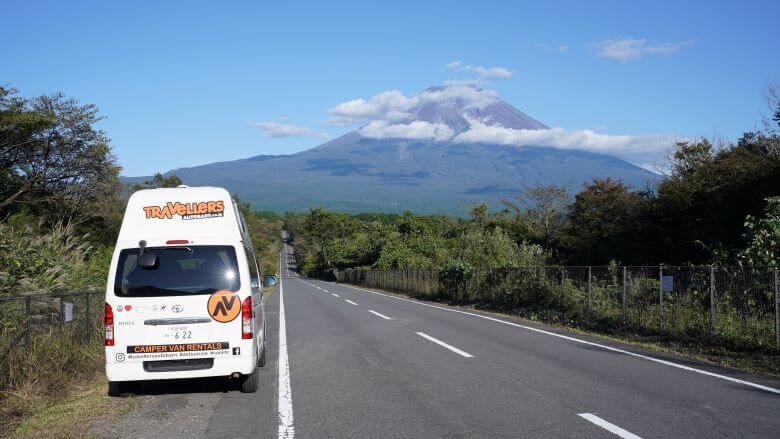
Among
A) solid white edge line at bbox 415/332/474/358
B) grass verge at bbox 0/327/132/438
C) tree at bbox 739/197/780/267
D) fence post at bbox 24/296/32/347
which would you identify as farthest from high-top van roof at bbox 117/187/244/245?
tree at bbox 739/197/780/267

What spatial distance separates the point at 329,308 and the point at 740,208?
17.5m

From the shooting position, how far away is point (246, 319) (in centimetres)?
720

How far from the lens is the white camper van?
23.0 ft

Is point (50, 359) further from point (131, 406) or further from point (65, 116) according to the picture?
point (65, 116)

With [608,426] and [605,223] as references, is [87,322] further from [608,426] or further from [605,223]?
[605,223]

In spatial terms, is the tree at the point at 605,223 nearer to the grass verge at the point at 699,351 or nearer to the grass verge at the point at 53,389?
the grass verge at the point at 699,351

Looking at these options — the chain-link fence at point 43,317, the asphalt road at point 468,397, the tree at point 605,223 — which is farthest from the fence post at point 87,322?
the tree at point 605,223

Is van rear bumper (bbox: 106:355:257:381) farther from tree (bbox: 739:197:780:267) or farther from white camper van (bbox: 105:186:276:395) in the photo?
tree (bbox: 739:197:780:267)

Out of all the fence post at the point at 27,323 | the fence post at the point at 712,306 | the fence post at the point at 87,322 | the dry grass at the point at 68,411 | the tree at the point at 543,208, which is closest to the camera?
the dry grass at the point at 68,411

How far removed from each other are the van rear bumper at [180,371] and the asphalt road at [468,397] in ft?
1.19

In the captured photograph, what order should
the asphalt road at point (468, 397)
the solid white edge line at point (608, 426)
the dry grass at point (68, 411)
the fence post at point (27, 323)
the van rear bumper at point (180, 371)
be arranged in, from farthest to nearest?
1. the fence post at point (27, 323)
2. the van rear bumper at point (180, 371)
3. the dry grass at point (68, 411)
4. the asphalt road at point (468, 397)
5. the solid white edge line at point (608, 426)

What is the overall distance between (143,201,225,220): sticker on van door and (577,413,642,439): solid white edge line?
16.4 ft

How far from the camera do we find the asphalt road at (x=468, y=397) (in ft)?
19.2

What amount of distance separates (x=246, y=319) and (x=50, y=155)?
24554 mm
